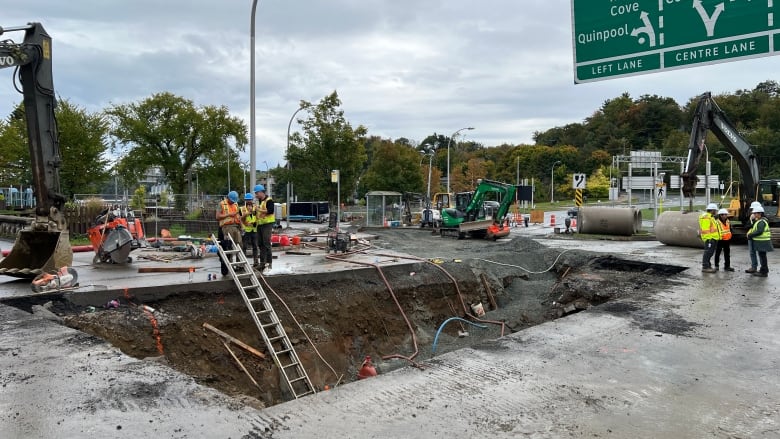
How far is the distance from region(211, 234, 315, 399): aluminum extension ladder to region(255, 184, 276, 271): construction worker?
90 centimetres

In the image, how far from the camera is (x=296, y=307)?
9758mm

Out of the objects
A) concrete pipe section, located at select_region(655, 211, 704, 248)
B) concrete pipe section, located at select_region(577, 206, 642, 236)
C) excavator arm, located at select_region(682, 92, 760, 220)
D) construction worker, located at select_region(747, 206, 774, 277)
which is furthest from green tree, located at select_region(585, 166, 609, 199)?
construction worker, located at select_region(747, 206, 774, 277)

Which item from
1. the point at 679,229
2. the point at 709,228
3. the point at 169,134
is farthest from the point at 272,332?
the point at 169,134

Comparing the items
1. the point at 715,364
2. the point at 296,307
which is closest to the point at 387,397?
the point at 715,364

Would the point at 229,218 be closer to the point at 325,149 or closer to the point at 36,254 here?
the point at 36,254

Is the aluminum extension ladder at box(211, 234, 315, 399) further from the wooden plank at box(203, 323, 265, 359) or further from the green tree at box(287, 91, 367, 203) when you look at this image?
the green tree at box(287, 91, 367, 203)

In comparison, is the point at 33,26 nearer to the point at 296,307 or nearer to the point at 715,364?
the point at 296,307

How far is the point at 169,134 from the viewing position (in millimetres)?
39094

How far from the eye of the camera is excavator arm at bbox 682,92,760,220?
694 inches

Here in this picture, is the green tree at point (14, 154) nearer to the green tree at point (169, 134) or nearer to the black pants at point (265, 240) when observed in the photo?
the green tree at point (169, 134)

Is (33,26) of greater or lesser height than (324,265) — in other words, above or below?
above

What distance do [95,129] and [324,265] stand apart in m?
24.7

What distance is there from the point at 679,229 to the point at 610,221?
4.80 meters

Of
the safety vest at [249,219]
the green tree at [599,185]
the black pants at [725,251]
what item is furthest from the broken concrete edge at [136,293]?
the green tree at [599,185]
